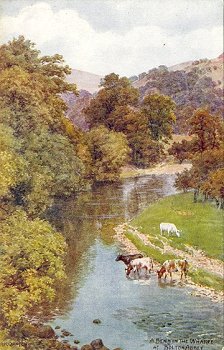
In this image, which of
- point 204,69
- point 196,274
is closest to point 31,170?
point 196,274

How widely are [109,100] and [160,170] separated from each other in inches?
32.2

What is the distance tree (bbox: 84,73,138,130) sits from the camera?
614cm

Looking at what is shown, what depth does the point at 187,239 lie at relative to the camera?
619 cm

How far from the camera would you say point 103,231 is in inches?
239

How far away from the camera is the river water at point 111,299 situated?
17.6 ft

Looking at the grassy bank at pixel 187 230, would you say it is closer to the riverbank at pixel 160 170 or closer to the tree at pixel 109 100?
the riverbank at pixel 160 170

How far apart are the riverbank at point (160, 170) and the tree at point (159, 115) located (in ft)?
0.84

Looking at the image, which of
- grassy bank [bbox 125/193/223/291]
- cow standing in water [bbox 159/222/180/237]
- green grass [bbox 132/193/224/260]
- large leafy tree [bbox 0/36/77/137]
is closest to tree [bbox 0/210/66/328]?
large leafy tree [bbox 0/36/77/137]

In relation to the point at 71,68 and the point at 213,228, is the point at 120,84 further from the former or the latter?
the point at 213,228

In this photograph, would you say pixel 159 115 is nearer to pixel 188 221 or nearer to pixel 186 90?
pixel 186 90

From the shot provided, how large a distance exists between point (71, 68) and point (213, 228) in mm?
1941

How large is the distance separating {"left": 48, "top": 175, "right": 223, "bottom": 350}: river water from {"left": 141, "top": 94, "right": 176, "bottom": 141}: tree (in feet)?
2.21

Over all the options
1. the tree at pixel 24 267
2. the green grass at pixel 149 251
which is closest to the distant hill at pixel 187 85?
the green grass at pixel 149 251

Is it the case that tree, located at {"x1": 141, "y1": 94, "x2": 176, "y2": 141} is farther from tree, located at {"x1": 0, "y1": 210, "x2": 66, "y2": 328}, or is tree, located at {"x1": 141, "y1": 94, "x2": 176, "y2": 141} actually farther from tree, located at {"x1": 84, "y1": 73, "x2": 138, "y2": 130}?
tree, located at {"x1": 0, "y1": 210, "x2": 66, "y2": 328}
